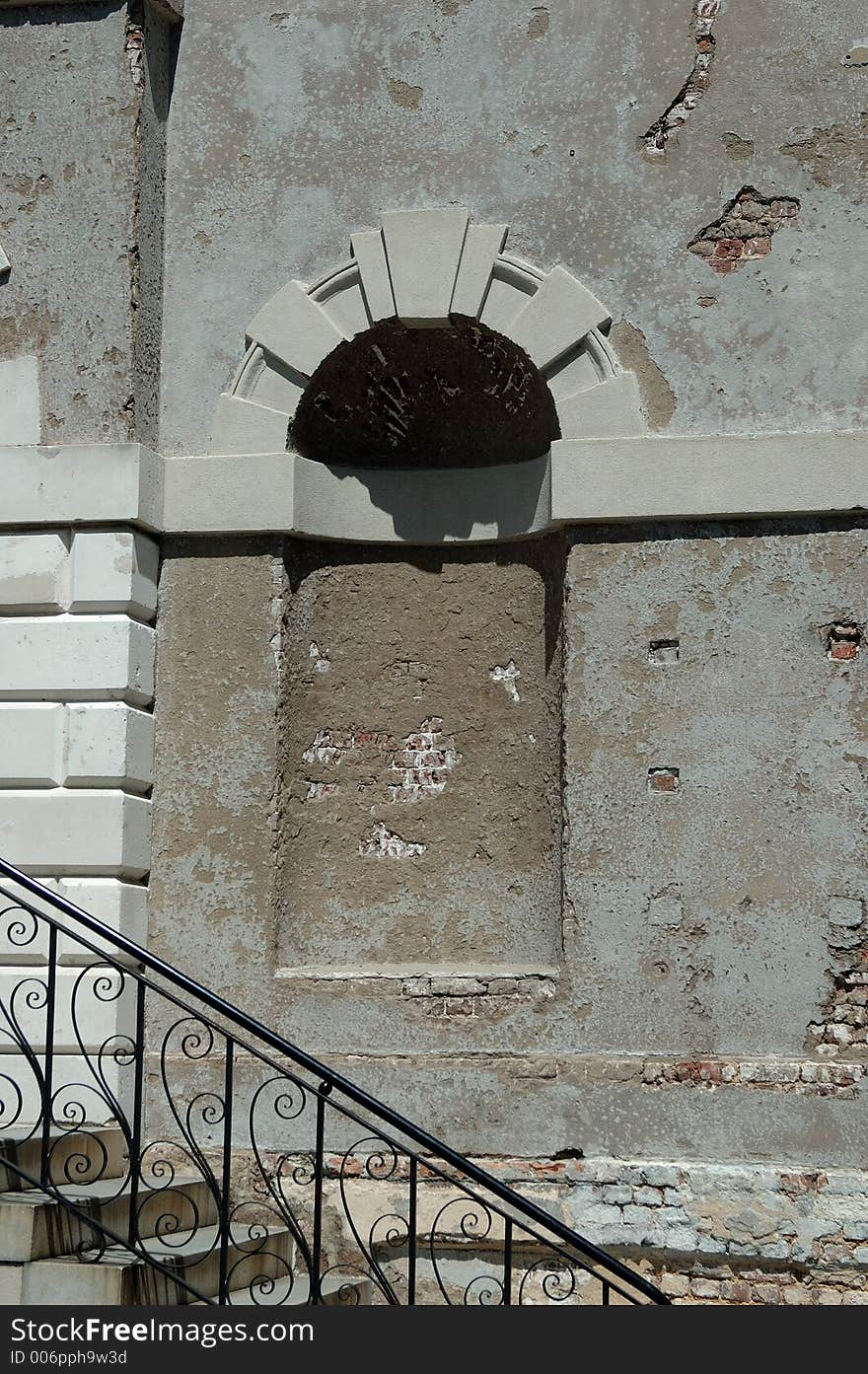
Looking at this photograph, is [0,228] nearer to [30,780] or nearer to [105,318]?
[105,318]

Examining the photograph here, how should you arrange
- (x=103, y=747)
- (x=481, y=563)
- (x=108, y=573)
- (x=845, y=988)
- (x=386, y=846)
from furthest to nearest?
1. (x=481, y=563)
2. (x=386, y=846)
3. (x=108, y=573)
4. (x=103, y=747)
5. (x=845, y=988)

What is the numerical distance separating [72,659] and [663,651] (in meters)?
2.50

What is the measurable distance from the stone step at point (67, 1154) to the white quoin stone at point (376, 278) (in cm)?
365

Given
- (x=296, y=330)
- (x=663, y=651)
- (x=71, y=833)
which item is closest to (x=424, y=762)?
(x=663, y=651)

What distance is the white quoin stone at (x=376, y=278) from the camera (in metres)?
7.37

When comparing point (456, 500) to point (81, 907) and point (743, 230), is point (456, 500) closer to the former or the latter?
point (743, 230)

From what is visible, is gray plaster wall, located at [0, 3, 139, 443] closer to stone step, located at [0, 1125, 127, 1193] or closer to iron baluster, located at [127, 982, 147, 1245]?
iron baluster, located at [127, 982, 147, 1245]

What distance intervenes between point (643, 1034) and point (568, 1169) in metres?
0.61

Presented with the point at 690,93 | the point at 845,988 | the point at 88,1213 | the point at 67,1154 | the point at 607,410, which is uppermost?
the point at 690,93

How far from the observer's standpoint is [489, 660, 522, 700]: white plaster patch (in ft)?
25.0

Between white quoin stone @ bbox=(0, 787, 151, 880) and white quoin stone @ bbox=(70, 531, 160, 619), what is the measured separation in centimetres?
81

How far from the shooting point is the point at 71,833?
700 cm

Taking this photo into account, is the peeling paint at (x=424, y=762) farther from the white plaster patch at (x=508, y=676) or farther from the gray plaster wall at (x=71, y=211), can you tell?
the gray plaster wall at (x=71, y=211)

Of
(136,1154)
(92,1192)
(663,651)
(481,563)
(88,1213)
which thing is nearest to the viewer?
(136,1154)
